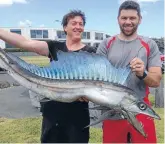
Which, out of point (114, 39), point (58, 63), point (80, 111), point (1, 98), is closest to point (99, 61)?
point (58, 63)

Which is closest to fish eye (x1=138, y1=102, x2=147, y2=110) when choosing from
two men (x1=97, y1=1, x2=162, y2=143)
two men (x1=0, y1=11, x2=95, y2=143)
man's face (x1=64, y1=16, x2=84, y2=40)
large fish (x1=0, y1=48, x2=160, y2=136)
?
large fish (x1=0, y1=48, x2=160, y2=136)

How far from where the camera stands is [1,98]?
29.5 ft

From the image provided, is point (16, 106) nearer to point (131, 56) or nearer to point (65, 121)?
point (65, 121)

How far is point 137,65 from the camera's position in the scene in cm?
232

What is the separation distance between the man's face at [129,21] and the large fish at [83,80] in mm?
412

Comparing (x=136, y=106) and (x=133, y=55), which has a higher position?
(x=133, y=55)

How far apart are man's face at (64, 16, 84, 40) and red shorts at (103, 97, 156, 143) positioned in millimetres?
770

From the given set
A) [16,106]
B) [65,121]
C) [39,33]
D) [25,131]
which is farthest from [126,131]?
[39,33]

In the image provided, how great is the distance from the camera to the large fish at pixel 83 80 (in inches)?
88.1

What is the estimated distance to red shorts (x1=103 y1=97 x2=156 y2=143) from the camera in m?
2.71

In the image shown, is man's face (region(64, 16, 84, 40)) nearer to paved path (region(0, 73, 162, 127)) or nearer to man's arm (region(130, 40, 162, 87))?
man's arm (region(130, 40, 162, 87))

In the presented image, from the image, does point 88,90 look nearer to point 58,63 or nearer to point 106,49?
point 58,63

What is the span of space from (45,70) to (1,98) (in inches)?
273

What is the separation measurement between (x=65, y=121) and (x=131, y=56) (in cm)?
78
